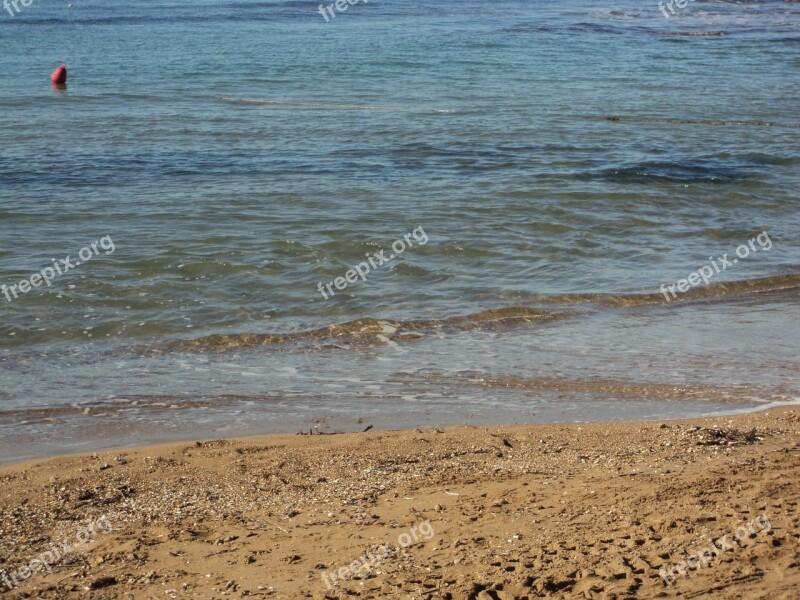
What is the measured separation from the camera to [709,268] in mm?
10250

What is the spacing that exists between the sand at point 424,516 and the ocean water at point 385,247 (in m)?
0.70

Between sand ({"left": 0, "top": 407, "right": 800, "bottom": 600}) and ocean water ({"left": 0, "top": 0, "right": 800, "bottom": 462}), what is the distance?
0.70 m

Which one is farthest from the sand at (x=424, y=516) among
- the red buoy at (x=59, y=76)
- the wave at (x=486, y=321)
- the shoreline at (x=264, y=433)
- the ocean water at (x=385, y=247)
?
the red buoy at (x=59, y=76)

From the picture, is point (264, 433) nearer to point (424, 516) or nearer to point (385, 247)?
point (424, 516)

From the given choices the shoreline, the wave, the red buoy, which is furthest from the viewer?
the red buoy

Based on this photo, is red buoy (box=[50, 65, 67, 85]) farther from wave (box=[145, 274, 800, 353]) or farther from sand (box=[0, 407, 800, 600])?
sand (box=[0, 407, 800, 600])

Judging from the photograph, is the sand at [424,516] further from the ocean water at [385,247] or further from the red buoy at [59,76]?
the red buoy at [59,76]

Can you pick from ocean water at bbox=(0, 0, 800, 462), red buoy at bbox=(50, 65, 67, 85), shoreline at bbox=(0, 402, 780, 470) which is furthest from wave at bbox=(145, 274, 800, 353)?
red buoy at bbox=(50, 65, 67, 85)

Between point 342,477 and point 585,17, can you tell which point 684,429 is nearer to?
point 342,477

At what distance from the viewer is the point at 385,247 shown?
35.8 ft

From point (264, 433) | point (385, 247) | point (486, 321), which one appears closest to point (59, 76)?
point (385, 247)

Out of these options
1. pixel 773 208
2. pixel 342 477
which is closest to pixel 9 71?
pixel 773 208

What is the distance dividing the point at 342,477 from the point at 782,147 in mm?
13790

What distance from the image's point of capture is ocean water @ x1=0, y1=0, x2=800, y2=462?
6934mm
